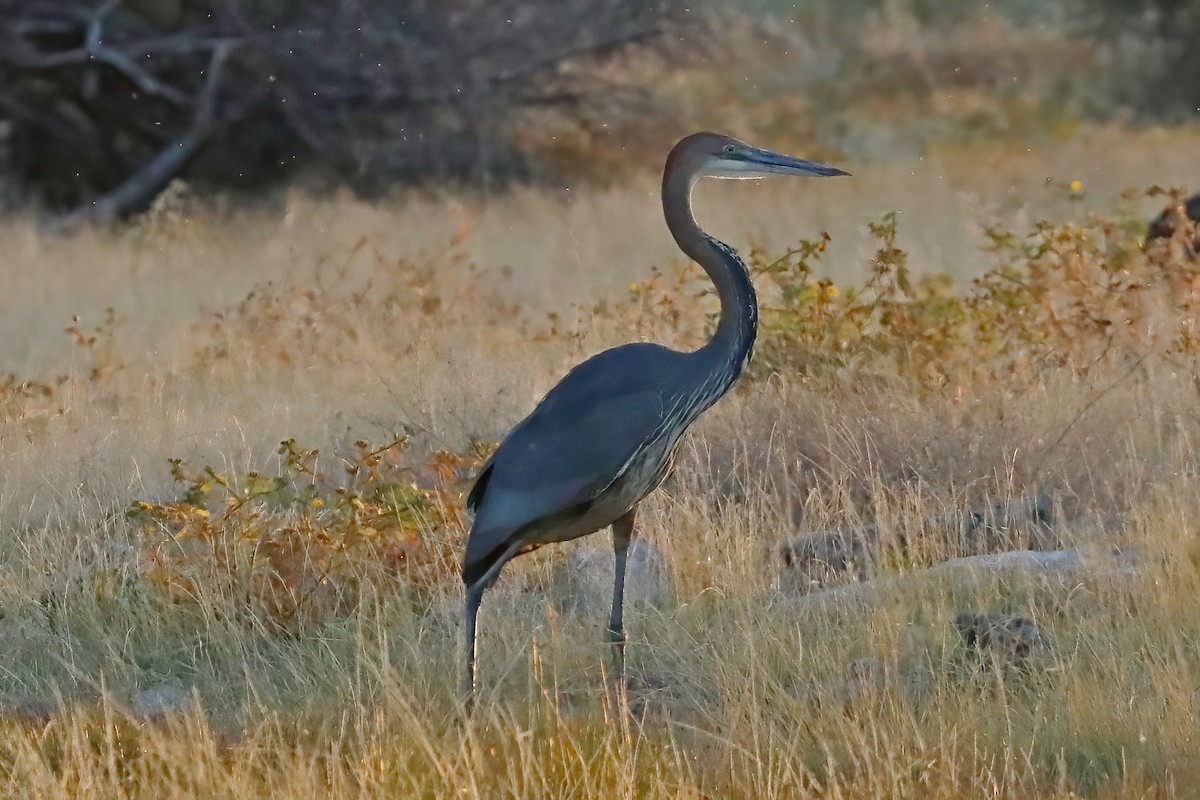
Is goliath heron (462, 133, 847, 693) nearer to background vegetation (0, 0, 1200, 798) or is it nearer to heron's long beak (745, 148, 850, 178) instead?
heron's long beak (745, 148, 850, 178)

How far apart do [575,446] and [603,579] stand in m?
1.25

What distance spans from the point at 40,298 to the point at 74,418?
538cm

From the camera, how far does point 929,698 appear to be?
4.93m

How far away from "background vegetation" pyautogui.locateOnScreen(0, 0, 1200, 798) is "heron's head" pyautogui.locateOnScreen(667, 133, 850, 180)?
1.30m

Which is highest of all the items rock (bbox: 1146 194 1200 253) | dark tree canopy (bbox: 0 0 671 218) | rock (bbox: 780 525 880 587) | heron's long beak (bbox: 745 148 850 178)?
dark tree canopy (bbox: 0 0 671 218)

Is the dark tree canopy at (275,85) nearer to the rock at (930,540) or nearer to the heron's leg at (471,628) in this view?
the rock at (930,540)

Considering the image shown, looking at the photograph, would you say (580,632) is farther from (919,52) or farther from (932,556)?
(919,52)

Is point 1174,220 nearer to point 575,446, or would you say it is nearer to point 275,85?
point 575,446

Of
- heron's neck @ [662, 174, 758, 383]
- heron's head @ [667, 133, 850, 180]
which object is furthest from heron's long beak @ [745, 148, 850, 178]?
heron's neck @ [662, 174, 758, 383]

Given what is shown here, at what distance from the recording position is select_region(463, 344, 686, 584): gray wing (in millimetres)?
4871

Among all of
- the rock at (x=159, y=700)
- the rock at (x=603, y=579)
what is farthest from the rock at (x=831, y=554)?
the rock at (x=159, y=700)

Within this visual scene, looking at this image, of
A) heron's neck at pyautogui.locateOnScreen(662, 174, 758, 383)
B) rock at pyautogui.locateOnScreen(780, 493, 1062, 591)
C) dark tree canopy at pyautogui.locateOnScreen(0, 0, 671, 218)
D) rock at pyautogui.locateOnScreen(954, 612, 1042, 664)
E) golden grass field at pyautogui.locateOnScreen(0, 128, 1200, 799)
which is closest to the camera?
golden grass field at pyautogui.locateOnScreen(0, 128, 1200, 799)

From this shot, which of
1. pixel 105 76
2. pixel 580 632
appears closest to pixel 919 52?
pixel 105 76

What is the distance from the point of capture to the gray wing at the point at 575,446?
4871 mm
